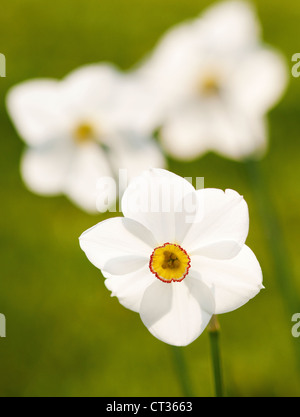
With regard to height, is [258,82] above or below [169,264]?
above

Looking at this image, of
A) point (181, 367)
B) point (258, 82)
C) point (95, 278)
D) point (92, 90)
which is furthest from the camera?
point (95, 278)

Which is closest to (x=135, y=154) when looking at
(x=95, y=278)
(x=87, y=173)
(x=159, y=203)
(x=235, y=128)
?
(x=87, y=173)

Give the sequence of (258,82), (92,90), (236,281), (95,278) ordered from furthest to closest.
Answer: (95,278) < (258,82) < (92,90) < (236,281)

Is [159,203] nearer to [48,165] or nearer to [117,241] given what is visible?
[117,241]

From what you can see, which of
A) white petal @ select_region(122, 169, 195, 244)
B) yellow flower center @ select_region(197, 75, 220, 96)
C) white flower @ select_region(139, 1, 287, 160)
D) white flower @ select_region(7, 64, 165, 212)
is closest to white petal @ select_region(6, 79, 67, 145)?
white flower @ select_region(7, 64, 165, 212)

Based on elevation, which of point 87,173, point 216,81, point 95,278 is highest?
point 216,81

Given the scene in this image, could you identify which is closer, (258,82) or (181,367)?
(181,367)

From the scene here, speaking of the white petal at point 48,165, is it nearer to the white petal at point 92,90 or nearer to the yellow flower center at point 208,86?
the white petal at point 92,90

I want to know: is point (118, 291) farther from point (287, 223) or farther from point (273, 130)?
point (273, 130)
